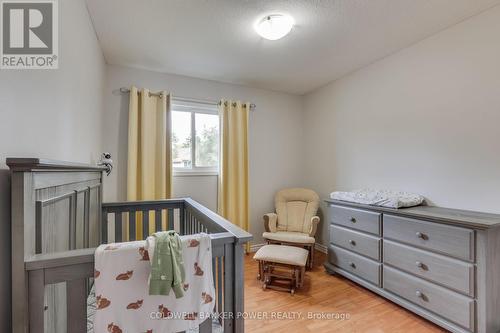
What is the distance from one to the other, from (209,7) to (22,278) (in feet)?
6.23

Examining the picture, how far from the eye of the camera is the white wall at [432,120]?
1854 millimetres

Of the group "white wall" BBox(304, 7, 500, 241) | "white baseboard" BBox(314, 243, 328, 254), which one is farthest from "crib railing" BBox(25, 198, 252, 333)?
"white baseboard" BBox(314, 243, 328, 254)

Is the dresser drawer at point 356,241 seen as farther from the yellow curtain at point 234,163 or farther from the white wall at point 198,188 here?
the white wall at point 198,188

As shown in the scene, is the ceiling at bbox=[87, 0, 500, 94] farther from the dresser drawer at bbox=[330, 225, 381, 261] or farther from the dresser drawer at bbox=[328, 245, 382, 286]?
the dresser drawer at bbox=[328, 245, 382, 286]

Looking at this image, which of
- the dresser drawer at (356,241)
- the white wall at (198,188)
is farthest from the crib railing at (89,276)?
the dresser drawer at (356,241)

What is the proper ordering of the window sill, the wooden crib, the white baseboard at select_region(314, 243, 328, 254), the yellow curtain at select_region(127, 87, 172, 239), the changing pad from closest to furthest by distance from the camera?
the wooden crib, the changing pad, the yellow curtain at select_region(127, 87, 172, 239), the window sill, the white baseboard at select_region(314, 243, 328, 254)

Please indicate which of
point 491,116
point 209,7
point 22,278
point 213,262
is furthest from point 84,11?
point 491,116

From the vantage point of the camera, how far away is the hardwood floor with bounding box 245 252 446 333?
1.79 metres

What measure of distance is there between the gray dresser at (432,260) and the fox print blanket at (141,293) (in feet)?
5.73

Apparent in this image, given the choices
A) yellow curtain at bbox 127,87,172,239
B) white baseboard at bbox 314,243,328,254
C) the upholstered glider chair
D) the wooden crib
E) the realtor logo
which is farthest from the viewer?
white baseboard at bbox 314,243,328,254

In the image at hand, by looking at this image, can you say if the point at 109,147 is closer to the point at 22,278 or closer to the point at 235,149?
the point at 235,149

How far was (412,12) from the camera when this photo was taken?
1.85 m

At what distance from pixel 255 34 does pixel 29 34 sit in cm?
160

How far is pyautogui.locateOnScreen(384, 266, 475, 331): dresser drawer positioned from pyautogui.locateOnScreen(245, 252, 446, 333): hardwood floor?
0.15m
